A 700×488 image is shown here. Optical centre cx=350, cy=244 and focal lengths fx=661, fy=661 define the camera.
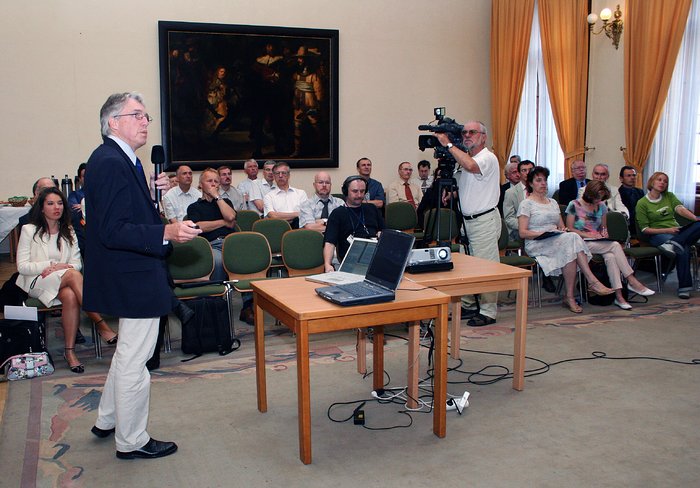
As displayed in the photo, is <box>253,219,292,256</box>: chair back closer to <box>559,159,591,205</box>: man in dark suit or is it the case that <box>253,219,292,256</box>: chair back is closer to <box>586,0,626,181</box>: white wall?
<box>559,159,591,205</box>: man in dark suit

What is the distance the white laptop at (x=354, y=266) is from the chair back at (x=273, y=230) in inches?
109

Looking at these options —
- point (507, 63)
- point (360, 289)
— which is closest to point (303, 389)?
point (360, 289)

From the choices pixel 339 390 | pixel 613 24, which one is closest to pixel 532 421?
pixel 339 390

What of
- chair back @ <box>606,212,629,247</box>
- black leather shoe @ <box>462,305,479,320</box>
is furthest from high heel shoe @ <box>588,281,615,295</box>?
black leather shoe @ <box>462,305,479,320</box>

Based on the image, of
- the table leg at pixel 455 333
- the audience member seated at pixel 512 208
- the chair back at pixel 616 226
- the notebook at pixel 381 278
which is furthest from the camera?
the audience member seated at pixel 512 208

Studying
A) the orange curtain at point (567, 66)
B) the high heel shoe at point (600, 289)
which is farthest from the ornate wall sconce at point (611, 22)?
the high heel shoe at point (600, 289)

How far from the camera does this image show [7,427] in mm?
3518

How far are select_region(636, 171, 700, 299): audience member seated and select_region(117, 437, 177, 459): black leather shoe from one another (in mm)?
5322

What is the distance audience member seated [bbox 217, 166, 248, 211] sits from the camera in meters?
8.26

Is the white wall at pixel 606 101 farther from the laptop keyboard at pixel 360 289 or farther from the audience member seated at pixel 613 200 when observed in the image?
the laptop keyboard at pixel 360 289

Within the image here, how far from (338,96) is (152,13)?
9.52 feet

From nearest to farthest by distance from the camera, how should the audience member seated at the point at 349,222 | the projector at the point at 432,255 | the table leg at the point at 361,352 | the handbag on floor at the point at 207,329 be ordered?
the projector at the point at 432,255, the table leg at the point at 361,352, the handbag on floor at the point at 207,329, the audience member seated at the point at 349,222

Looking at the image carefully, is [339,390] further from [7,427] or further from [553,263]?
[553,263]

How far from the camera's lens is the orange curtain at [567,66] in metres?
9.20
